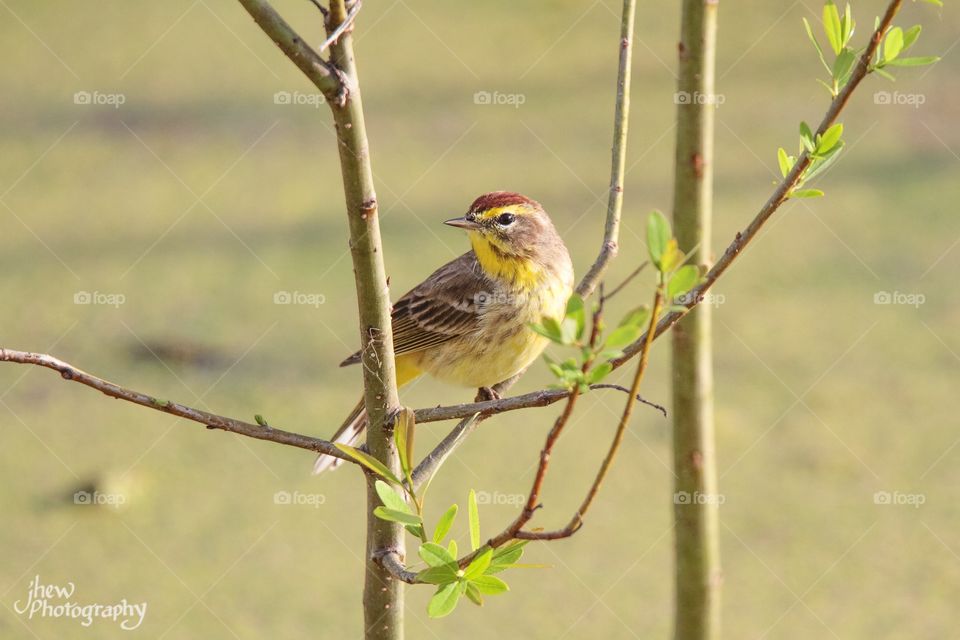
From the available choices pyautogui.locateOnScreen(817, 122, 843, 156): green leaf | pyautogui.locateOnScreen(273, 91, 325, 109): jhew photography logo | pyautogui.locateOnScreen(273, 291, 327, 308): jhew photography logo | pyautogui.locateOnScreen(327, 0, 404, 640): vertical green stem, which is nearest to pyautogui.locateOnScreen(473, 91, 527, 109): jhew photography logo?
pyautogui.locateOnScreen(273, 91, 325, 109): jhew photography logo

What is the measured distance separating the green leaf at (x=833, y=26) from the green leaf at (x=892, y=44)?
45 mm

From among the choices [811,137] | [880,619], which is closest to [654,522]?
[880,619]

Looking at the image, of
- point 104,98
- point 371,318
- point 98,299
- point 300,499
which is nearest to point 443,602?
point 371,318

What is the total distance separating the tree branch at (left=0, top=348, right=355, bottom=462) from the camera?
960 millimetres

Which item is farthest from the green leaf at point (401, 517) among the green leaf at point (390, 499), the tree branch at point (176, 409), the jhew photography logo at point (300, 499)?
the jhew photography logo at point (300, 499)

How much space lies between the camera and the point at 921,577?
2.47 m

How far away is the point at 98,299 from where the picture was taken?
317 cm

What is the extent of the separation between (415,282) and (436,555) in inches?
92.9

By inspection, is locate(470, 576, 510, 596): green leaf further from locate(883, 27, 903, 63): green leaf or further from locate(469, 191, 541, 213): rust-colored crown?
locate(469, 191, 541, 213): rust-colored crown

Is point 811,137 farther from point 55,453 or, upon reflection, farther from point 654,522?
point 55,453

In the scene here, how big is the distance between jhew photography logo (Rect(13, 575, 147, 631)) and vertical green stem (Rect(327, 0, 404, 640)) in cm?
145

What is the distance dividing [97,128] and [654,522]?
2347 mm

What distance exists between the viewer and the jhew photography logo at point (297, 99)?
3.85 m

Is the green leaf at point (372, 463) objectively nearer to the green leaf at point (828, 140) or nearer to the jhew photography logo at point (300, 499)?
the green leaf at point (828, 140)
